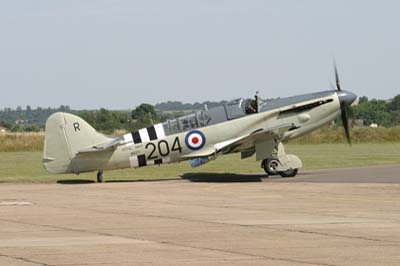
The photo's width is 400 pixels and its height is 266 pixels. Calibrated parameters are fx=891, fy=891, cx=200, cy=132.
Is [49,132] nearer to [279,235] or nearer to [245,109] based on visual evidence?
[245,109]

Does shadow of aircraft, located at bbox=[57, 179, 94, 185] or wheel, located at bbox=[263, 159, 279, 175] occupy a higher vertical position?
shadow of aircraft, located at bbox=[57, 179, 94, 185]

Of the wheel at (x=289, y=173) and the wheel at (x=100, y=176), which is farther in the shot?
the wheel at (x=289, y=173)

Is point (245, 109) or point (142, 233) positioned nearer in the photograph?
point (142, 233)

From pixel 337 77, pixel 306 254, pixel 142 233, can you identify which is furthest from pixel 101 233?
pixel 337 77

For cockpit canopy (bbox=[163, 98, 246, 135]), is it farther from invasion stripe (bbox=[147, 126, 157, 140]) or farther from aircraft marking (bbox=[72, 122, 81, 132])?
aircraft marking (bbox=[72, 122, 81, 132])

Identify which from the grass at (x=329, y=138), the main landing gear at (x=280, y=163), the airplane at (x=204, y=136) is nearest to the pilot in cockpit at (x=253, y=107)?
the airplane at (x=204, y=136)

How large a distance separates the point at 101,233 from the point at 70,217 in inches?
109

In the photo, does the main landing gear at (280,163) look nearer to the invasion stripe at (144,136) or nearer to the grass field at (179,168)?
the invasion stripe at (144,136)

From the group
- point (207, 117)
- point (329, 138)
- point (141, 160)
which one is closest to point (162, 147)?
point (141, 160)

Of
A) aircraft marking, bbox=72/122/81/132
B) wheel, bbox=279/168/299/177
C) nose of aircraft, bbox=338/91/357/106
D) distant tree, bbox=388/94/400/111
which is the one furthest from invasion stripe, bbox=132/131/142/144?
distant tree, bbox=388/94/400/111

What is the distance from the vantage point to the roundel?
26734mm

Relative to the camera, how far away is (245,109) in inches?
1083

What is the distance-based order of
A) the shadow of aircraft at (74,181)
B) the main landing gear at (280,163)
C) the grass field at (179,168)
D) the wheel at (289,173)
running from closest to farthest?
the shadow of aircraft at (74,181) → the main landing gear at (280,163) → the wheel at (289,173) → the grass field at (179,168)

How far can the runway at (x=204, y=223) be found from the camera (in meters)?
12.0
